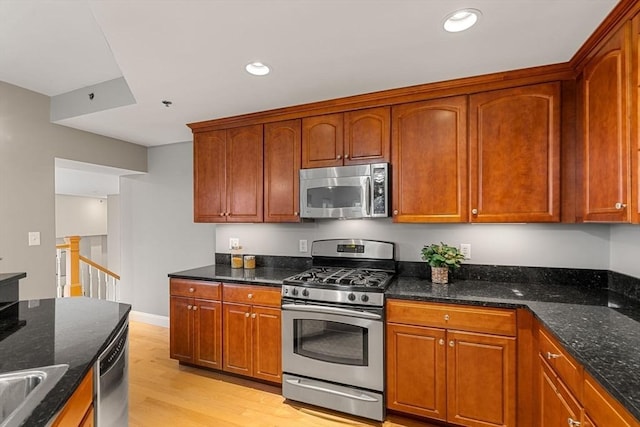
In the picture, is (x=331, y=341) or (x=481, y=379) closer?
(x=481, y=379)

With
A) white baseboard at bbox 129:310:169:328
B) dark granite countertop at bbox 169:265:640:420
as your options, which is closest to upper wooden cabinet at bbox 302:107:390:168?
dark granite countertop at bbox 169:265:640:420

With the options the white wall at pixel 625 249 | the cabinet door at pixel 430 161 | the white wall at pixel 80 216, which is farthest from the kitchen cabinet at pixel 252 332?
the white wall at pixel 80 216

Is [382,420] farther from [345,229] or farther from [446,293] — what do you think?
[345,229]

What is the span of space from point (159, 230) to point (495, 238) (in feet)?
12.5

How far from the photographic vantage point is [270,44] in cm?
185

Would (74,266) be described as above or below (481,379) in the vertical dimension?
above

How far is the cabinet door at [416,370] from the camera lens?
83.0 inches

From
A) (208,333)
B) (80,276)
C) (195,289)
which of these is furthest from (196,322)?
(80,276)

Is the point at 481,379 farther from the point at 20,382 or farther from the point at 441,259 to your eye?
the point at 20,382

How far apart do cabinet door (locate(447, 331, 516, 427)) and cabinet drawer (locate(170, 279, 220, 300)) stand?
6.21 ft

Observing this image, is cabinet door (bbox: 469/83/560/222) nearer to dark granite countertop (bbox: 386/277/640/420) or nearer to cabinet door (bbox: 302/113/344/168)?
dark granite countertop (bbox: 386/277/640/420)

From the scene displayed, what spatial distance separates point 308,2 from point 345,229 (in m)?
1.89

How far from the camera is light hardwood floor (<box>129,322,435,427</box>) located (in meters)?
2.29

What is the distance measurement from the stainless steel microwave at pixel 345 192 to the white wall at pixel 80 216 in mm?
8924
